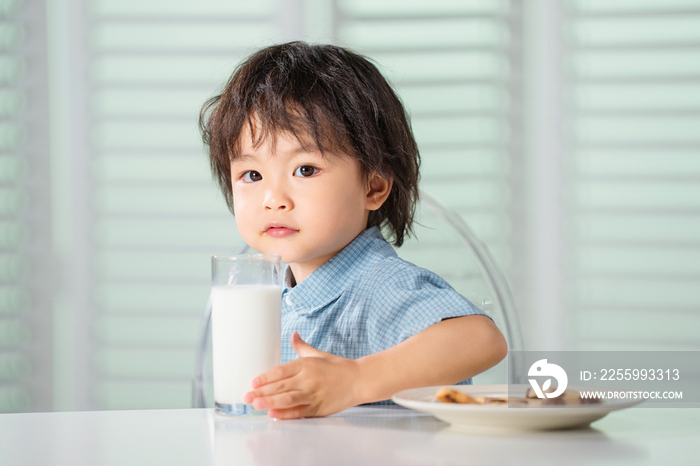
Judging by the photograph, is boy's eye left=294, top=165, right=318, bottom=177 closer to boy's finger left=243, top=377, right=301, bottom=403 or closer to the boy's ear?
the boy's ear

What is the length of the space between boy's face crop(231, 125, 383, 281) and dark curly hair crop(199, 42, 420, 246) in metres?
0.02

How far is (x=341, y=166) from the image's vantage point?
32.1 inches

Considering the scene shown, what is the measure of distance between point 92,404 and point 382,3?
1505mm

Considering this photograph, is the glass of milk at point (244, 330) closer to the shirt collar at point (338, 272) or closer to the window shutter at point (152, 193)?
the shirt collar at point (338, 272)

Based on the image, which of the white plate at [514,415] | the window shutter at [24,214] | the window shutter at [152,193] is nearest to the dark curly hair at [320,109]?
the white plate at [514,415]

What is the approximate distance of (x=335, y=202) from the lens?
2.65 feet

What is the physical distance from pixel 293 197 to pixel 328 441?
0.37m

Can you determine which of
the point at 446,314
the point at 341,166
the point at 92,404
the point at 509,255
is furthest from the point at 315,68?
the point at 92,404

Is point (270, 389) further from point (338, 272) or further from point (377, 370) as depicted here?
point (338, 272)

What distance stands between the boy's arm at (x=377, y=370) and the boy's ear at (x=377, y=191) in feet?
0.91

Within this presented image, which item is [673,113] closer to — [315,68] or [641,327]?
[641,327]

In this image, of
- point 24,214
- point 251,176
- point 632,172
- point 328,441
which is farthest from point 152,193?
point 328,441

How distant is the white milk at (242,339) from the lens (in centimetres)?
55

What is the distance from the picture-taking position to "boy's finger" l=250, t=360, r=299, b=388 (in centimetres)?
54
